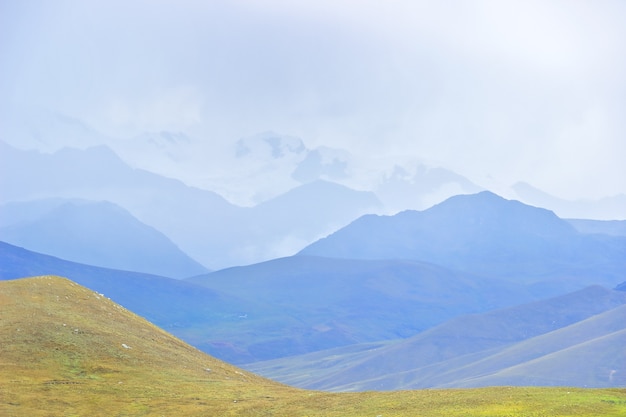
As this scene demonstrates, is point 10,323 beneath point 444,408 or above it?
above

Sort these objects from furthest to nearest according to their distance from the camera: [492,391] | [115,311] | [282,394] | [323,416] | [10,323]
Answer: [115,311] → [10,323] → [282,394] → [492,391] → [323,416]

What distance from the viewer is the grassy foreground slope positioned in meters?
65.7

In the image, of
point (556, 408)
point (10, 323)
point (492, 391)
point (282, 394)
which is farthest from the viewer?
point (10, 323)

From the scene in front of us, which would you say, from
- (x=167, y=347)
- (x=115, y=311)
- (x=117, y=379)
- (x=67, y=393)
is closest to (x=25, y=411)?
(x=67, y=393)

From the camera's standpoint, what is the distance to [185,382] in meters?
81.1

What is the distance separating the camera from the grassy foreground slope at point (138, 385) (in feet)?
216

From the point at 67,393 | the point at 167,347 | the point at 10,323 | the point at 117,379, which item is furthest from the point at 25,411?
the point at 167,347

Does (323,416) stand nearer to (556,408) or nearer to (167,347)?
(556,408)

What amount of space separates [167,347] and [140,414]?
85.5ft

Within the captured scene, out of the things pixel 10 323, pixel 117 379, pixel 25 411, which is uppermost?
pixel 10 323

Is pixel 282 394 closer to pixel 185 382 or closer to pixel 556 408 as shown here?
pixel 185 382

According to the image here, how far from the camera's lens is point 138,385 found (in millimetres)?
77812

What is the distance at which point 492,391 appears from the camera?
71.4 meters

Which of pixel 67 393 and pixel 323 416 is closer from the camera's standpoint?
pixel 323 416
